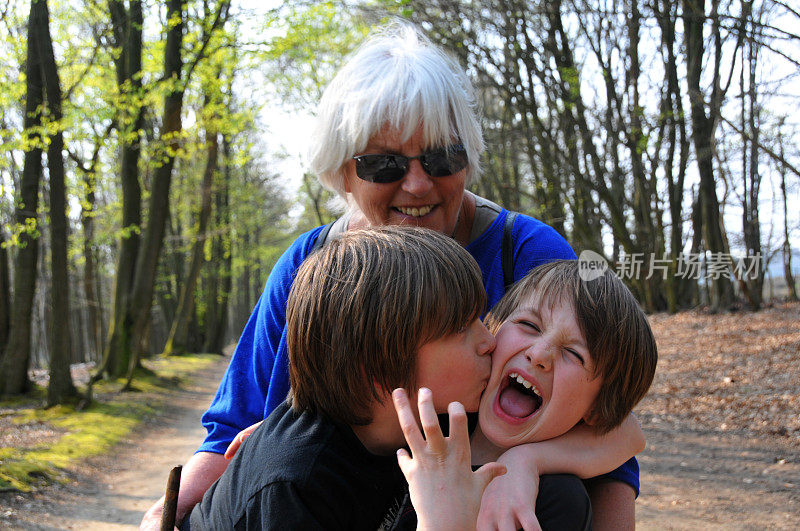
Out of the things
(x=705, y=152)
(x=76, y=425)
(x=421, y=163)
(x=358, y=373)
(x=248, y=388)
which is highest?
(x=705, y=152)

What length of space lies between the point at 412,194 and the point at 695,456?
5.32 metres

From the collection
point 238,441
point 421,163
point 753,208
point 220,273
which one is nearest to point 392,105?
point 421,163

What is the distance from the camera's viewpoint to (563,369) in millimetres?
1737

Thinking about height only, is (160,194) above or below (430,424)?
above

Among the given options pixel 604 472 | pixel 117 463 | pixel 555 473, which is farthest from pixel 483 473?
pixel 117 463

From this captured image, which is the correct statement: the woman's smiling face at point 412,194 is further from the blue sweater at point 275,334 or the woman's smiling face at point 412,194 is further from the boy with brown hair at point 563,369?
the boy with brown hair at point 563,369

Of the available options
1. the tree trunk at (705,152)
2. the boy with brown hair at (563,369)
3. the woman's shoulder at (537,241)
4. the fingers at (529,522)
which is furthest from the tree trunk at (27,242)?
the tree trunk at (705,152)

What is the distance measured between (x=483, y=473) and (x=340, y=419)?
0.43m

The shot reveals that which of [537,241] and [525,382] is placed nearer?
[525,382]

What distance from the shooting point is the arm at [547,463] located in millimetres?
1503

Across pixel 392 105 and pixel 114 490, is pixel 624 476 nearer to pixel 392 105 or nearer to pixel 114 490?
pixel 392 105

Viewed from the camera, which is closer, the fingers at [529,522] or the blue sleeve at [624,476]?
the fingers at [529,522]
